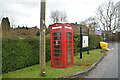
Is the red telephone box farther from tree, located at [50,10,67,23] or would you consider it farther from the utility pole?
tree, located at [50,10,67,23]

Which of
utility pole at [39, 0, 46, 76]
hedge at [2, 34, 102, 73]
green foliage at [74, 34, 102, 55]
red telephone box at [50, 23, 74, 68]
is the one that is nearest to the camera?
utility pole at [39, 0, 46, 76]

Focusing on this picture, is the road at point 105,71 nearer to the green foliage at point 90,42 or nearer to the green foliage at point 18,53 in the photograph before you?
the green foliage at point 18,53

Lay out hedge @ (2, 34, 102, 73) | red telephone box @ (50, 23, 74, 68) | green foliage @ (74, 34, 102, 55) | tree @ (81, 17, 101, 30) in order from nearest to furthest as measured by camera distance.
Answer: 1. hedge @ (2, 34, 102, 73)
2. red telephone box @ (50, 23, 74, 68)
3. green foliage @ (74, 34, 102, 55)
4. tree @ (81, 17, 101, 30)

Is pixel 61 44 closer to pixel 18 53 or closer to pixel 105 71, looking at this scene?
pixel 18 53

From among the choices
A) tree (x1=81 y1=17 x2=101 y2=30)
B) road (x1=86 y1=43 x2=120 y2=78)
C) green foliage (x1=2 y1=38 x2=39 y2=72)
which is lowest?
road (x1=86 y1=43 x2=120 y2=78)

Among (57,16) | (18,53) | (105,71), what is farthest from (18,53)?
(57,16)

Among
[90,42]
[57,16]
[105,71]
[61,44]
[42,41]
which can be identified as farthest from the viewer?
[57,16]

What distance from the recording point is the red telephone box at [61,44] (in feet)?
19.7

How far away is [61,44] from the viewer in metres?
6.04

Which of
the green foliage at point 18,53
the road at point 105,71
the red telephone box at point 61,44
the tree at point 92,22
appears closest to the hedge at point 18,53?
the green foliage at point 18,53

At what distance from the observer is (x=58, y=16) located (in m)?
41.2

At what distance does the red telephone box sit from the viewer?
6.00 m

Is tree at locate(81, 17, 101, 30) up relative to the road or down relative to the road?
up

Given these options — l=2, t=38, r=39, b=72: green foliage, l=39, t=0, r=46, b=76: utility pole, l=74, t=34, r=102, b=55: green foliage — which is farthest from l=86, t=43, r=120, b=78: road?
l=74, t=34, r=102, b=55: green foliage
